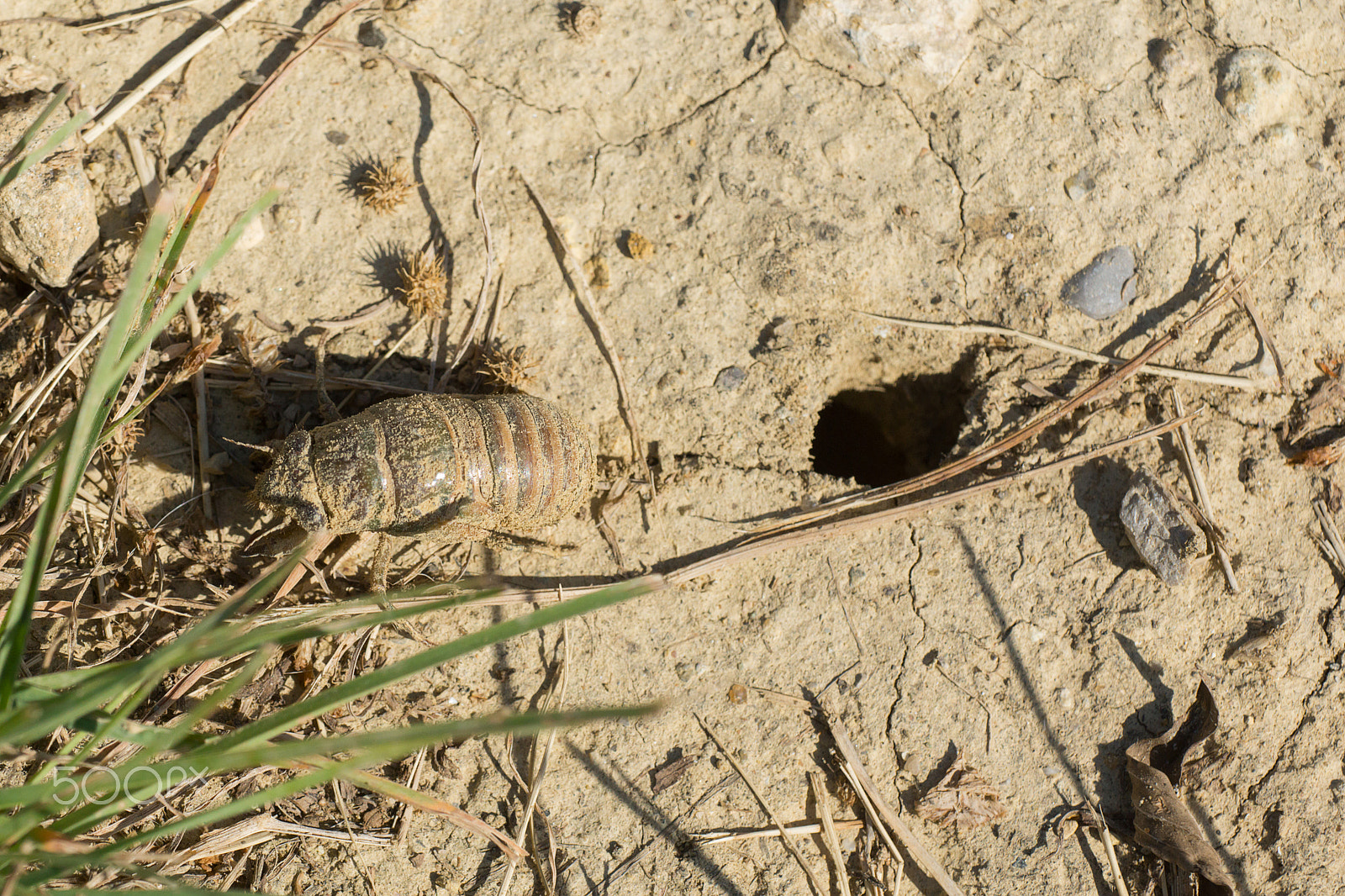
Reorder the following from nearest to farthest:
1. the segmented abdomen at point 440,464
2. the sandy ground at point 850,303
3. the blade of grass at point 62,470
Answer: the blade of grass at point 62,470, the segmented abdomen at point 440,464, the sandy ground at point 850,303

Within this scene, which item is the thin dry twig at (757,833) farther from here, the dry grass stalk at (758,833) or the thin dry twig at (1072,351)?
the thin dry twig at (1072,351)

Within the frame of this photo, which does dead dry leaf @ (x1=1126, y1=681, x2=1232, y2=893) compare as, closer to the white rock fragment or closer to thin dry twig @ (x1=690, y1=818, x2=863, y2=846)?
thin dry twig @ (x1=690, y1=818, x2=863, y2=846)

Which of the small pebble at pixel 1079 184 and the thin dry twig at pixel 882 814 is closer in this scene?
the thin dry twig at pixel 882 814

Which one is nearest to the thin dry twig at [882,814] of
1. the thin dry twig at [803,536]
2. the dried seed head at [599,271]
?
the thin dry twig at [803,536]

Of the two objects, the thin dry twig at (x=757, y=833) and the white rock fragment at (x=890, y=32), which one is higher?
the white rock fragment at (x=890, y=32)

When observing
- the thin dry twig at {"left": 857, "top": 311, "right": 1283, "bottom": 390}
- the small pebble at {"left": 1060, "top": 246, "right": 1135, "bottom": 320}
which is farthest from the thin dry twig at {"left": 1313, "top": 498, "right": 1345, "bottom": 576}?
the small pebble at {"left": 1060, "top": 246, "right": 1135, "bottom": 320}

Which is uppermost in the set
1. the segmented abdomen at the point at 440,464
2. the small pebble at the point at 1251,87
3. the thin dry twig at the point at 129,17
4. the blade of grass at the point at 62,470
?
the thin dry twig at the point at 129,17

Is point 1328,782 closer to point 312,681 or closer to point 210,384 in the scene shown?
point 312,681
